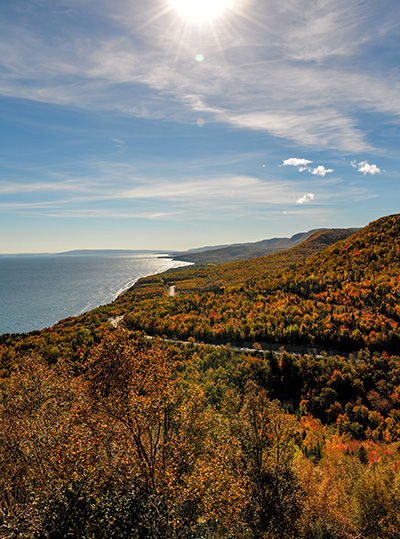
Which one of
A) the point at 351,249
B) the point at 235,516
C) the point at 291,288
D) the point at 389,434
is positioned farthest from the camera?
the point at 351,249

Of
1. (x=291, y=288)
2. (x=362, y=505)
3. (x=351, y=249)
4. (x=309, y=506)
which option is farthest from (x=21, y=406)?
(x=351, y=249)

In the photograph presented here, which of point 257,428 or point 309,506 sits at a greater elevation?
point 257,428

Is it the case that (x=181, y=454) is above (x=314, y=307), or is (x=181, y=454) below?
above

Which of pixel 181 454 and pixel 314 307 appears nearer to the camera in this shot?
pixel 181 454

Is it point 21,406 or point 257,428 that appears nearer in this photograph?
point 257,428

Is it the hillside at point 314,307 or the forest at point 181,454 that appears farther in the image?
the hillside at point 314,307

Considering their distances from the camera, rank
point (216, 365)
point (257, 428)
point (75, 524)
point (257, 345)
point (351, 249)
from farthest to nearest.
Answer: point (351, 249) < point (257, 345) < point (216, 365) < point (257, 428) < point (75, 524)

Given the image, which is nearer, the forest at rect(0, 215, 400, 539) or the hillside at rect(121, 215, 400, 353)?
the forest at rect(0, 215, 400, 539)

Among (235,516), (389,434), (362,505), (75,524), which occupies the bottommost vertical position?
(389,434)

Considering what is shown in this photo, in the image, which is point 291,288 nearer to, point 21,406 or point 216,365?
point 216,365

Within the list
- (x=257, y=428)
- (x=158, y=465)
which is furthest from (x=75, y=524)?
(x=257, y=428)
